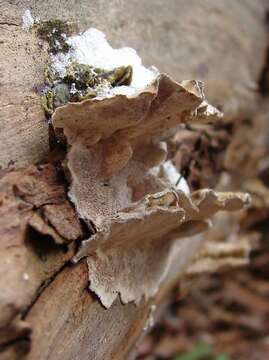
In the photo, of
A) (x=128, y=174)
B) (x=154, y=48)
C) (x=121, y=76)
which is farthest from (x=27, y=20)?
(x=154, y=48)

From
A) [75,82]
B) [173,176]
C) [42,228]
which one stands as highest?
[75,82]

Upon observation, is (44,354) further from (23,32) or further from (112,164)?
(23,32)

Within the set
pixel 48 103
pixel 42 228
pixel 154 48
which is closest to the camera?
pixel 42 228

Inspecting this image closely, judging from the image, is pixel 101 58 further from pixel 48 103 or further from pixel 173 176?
pixel 173 176

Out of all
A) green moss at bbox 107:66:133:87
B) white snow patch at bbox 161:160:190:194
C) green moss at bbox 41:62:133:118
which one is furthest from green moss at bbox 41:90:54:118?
white snow patch at bbox 161:160:190:194

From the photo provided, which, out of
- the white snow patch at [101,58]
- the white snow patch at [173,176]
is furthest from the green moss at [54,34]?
the white snow patch at [173,176]

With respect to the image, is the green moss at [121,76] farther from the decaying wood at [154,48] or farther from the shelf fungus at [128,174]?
the decaying wood at [154,48]

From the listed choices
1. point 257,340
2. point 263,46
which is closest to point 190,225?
point 263,46
